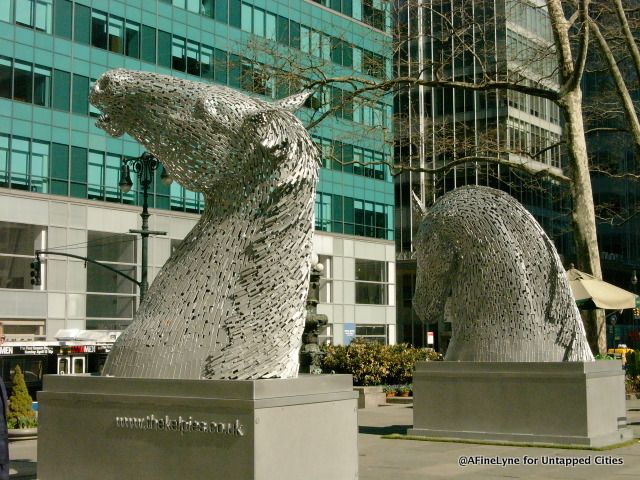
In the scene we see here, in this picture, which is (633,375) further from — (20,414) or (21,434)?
(21,434)

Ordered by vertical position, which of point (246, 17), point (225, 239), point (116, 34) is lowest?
point (225, 239)

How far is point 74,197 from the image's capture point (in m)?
35.5

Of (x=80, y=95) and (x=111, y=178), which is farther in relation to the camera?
(x=111, y=178)

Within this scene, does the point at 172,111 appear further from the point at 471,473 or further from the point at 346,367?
the point at 346,367

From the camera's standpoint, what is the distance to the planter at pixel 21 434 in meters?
15.5

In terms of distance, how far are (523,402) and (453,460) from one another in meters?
2.04

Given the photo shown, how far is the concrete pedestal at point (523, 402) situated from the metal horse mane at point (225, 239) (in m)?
5.87

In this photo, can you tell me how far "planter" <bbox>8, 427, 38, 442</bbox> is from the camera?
1555 centimetres

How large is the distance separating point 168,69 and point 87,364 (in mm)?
16429

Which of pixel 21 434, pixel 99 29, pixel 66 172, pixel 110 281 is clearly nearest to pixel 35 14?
pixel 99 29

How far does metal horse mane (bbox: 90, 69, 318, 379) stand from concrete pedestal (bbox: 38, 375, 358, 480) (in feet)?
1.10

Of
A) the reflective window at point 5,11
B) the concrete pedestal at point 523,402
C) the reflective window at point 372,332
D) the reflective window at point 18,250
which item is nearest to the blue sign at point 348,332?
the reflective window at point 372,332

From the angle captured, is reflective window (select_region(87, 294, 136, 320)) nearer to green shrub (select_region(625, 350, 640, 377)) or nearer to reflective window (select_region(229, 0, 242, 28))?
reflective window (select_region(229, 0, 242, 28))

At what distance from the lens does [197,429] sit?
7602 millimetres
